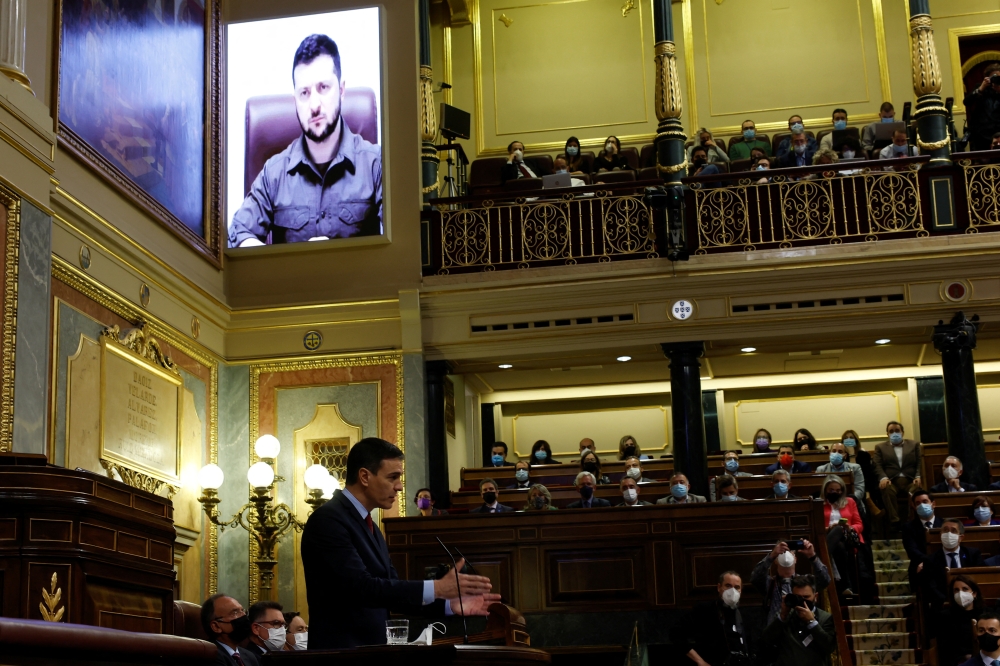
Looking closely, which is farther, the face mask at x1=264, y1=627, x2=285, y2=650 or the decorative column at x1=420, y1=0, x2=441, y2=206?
the decorative column at x1=420, y1=0, x2=441, y2=206

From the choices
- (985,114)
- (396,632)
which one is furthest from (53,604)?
(985,114)

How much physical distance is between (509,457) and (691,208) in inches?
182

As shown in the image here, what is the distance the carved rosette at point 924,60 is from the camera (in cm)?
1213

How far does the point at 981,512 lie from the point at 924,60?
4.63 metres

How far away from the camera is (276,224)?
1243cm

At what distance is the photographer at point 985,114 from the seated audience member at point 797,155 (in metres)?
1.75

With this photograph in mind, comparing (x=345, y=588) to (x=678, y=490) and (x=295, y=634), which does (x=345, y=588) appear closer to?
(x=295, y=634)

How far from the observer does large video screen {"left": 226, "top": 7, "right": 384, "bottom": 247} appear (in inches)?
489

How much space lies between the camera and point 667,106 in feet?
40.6

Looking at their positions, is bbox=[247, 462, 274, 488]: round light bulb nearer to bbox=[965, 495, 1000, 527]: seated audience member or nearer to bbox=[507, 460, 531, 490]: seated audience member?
bbox=[507, 460, 531, 490]: seated audience member

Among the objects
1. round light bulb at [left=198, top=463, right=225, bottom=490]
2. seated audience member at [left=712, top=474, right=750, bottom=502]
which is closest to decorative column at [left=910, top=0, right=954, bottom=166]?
seated audience member at [left=712, top=474, right=750, bottom=502]

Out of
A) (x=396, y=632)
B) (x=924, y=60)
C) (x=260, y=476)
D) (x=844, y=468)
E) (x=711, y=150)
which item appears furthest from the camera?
(x=711, y=150)

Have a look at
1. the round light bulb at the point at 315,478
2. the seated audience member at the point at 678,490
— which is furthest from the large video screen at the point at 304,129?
the seated audience member at the point at 678,490

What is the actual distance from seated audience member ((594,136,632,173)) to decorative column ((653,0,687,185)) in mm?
1402
